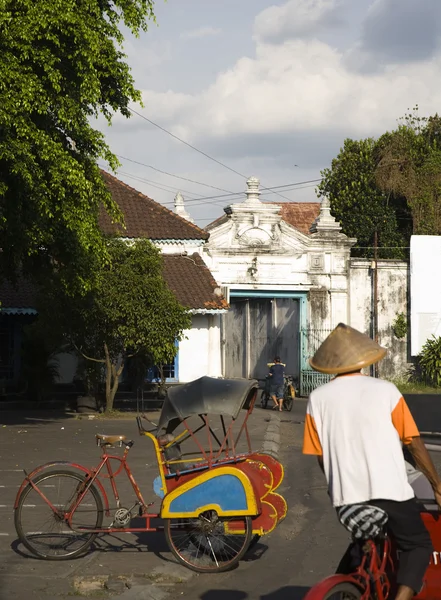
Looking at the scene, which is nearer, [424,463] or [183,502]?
[424,463]

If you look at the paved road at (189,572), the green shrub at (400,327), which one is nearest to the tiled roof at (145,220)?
the green shrub at (400,327)

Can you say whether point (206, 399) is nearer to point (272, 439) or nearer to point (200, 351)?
point (272, 439)

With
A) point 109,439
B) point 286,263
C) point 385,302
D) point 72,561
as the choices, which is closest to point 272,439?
point 109,439

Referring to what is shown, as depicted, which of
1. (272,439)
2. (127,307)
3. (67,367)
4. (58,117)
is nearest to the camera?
(58,117)

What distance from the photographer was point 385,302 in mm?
34812

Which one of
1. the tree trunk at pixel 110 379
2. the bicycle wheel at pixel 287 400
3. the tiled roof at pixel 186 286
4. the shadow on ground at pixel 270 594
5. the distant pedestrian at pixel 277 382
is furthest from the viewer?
the tiled roof at pixel 186 286

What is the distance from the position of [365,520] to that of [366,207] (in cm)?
3794

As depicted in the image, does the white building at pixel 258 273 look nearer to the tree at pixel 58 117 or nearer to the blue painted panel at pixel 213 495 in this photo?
the tree at pixel 58 117

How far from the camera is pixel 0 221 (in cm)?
1702

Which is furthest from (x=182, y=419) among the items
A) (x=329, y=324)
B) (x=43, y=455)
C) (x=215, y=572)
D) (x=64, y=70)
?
(x=329, y=324)

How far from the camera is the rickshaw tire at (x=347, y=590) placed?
5.05 meters

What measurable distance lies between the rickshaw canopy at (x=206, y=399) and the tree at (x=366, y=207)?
32370 mm

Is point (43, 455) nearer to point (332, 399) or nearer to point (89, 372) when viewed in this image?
point (89, 372)

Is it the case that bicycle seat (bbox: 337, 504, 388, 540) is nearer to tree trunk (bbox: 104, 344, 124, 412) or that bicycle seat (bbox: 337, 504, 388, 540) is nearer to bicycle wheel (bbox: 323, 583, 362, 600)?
bicycle wheel (bbox: 323, 583, 362, 600)
